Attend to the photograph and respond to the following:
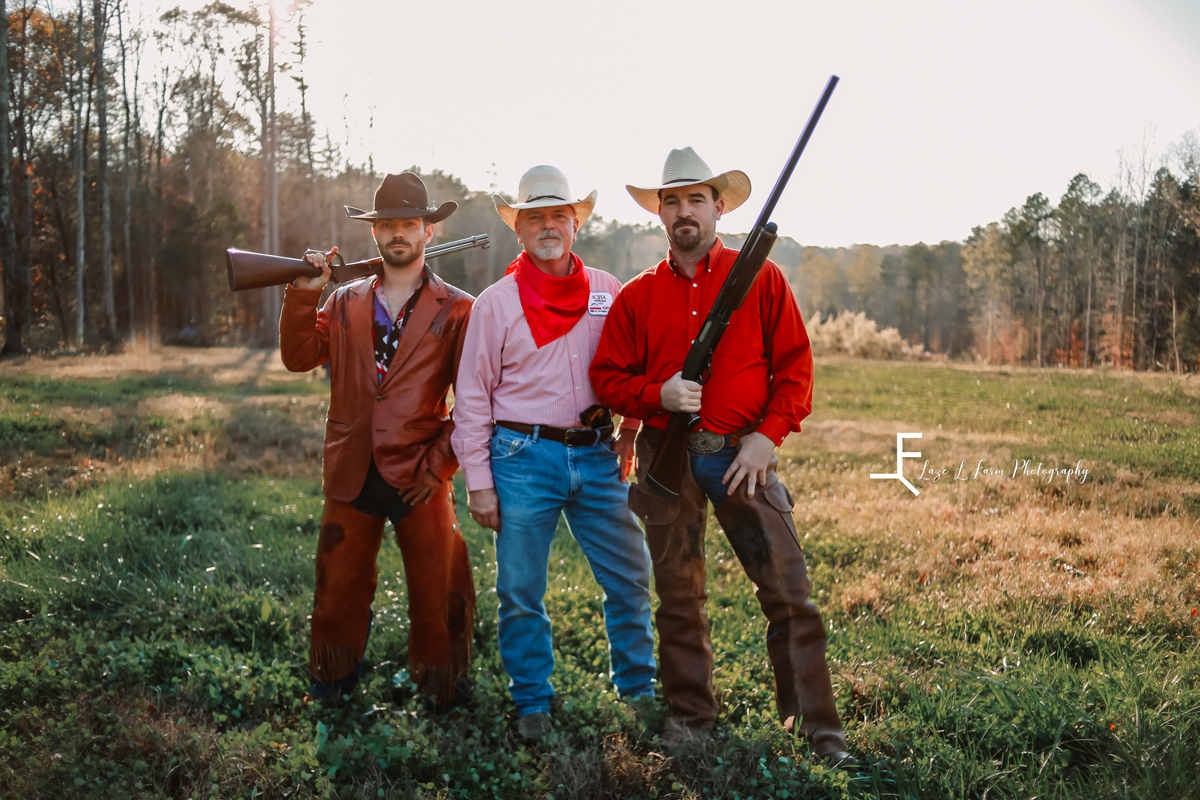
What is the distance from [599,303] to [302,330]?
1.69 metres

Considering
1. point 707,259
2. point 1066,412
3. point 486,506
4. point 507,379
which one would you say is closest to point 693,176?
point 707,259

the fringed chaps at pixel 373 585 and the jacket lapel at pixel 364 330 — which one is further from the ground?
the jacket lapel at pixel 364 330

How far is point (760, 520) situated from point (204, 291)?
116 ft

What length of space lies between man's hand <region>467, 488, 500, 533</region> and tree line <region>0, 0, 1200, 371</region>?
590 centimetres

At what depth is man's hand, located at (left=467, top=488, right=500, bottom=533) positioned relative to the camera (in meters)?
4.22

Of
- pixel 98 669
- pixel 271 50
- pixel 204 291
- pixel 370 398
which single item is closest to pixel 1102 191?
pixel 370 398

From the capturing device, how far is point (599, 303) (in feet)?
14.7

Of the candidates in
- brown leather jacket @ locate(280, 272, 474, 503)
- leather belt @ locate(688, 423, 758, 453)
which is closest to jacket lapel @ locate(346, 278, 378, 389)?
brown leather jacket @ locate(280, 272, 474, 503)

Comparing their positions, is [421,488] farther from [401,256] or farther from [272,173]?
[272,173]

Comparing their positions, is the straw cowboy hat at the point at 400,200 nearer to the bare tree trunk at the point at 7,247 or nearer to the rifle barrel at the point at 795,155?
the rifle barrel at the point at 795,155

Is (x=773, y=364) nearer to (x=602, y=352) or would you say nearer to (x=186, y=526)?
(x=602, y=352)

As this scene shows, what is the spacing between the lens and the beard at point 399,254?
14.9 feet

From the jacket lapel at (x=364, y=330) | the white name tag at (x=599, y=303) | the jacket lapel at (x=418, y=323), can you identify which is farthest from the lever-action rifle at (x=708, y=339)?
the jacket lapel at (x=364, y=330)

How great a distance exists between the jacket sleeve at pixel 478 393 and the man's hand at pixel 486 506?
4 centimetres
